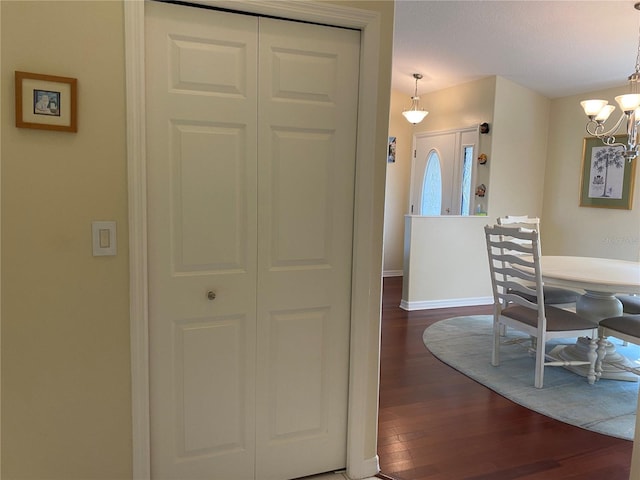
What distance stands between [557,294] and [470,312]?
1.29 meters

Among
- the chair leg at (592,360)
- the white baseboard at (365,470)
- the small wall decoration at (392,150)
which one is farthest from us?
the small wall decoration at (392,150)

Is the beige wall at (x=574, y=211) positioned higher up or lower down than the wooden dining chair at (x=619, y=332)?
higher up

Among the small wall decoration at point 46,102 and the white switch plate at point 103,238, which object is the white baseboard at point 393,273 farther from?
the small wall decoration at point 46,102

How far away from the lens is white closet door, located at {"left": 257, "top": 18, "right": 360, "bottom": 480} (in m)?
1.84

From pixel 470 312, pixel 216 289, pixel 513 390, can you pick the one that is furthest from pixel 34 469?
pixel 470 312

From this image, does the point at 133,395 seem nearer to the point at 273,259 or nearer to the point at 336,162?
the point at 273,259

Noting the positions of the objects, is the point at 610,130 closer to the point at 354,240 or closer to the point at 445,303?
the point at 445,303

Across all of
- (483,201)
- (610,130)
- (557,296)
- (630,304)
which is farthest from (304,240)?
(610,130)

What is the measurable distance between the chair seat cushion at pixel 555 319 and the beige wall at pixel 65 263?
2.52 meters

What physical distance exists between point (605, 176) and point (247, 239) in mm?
4373

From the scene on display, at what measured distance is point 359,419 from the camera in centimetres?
206

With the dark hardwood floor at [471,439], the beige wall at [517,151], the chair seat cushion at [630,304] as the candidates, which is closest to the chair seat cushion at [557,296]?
the chair seat cushion at [630,304]

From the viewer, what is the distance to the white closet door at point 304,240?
6.03 feet

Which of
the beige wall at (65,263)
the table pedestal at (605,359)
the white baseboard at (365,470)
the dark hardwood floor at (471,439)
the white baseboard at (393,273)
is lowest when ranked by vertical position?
the dark hardwood floor at (471,439)
